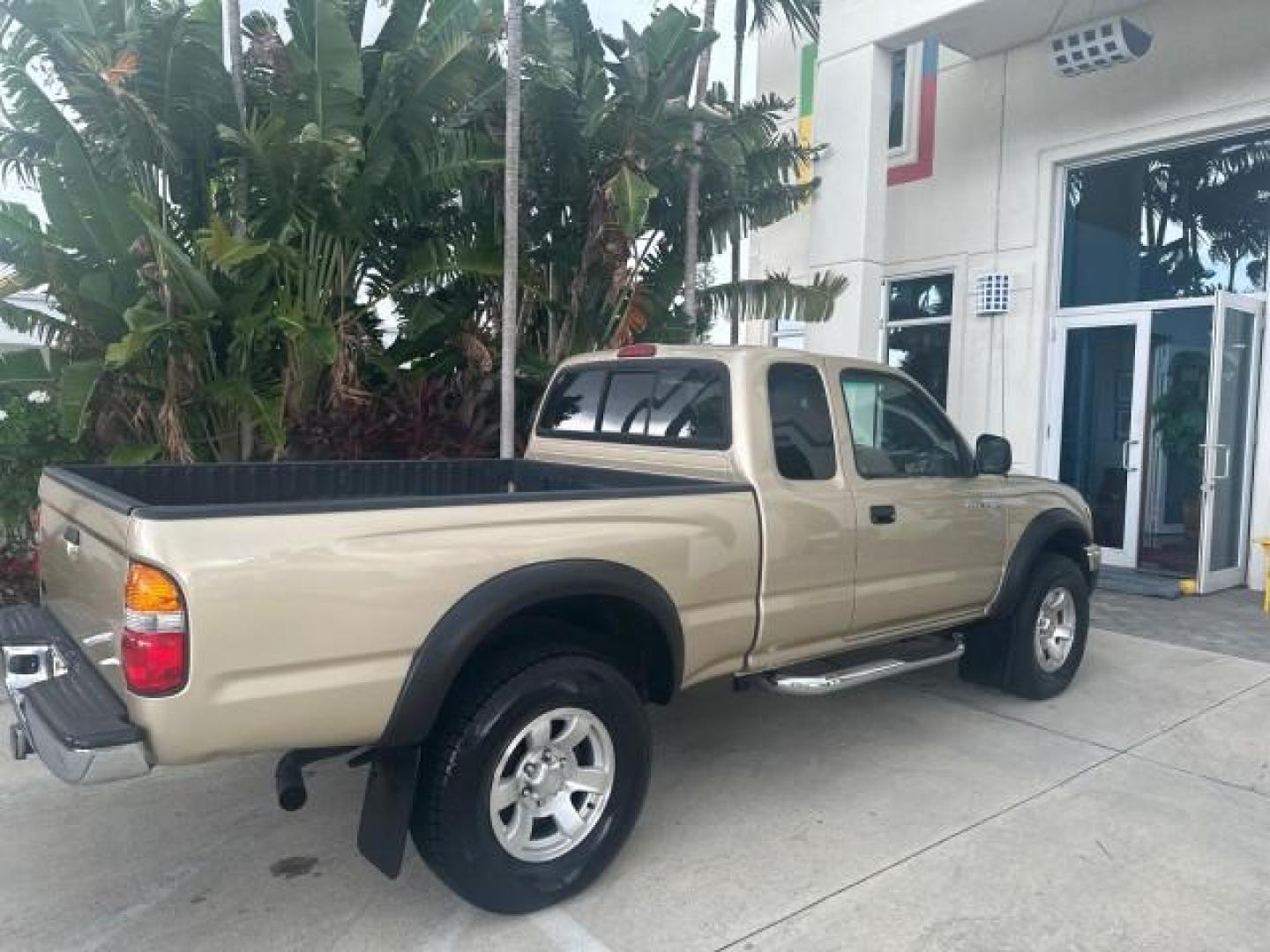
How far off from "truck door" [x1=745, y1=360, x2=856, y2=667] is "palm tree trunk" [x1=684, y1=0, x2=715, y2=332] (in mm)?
5078

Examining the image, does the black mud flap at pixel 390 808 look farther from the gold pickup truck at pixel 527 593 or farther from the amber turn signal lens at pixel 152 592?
the amber turn signal lens at pixel 152 592

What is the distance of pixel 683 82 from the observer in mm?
8008

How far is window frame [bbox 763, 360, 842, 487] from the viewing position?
3799 millimetres

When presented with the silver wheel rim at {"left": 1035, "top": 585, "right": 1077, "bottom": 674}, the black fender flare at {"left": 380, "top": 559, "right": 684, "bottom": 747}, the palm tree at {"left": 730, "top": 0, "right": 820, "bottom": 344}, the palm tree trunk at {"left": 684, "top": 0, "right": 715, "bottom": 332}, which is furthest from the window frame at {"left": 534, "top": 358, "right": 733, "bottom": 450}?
the palm tree at {"left": 730, "top": 0, "right": 820, "bottom": 344}

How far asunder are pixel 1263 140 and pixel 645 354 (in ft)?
24.0

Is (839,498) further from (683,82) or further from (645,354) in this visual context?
(683,82)

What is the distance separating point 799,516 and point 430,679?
1.69m

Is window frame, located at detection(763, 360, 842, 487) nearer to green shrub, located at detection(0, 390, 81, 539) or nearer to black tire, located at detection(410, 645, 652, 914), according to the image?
black tire, located at detection(410, 645, 652, 914)

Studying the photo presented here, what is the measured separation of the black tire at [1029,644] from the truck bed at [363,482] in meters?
2.30

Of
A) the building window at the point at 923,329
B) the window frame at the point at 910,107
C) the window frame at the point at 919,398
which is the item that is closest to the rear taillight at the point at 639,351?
the window frame at the point at 919,398

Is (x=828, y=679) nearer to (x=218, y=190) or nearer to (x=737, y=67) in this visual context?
(x=218, y=190)

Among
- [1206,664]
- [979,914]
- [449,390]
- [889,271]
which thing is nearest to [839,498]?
[979,914]

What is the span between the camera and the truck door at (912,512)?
411cm

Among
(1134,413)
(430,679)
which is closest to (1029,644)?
(430,679)
